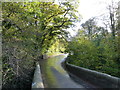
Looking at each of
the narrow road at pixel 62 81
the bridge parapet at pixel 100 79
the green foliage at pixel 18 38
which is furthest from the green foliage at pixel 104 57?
the green foliage at pixel 18 38

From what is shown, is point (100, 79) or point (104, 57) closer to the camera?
point (100, 79)

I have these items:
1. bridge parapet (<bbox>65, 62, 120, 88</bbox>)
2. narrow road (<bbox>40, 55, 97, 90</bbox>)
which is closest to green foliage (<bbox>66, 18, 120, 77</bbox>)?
bridge parapet (<bbox>65, 62, 120, 88</bbox>)

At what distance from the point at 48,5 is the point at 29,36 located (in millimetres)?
7870

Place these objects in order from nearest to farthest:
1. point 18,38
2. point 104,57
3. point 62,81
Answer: point 18,38 < point 62,81 < point 104,57

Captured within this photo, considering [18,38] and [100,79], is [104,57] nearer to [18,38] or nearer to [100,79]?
[100,79]

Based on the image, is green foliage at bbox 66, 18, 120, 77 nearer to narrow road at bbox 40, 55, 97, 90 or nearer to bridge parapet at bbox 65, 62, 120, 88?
bridge parapet at bbox 65, 62, 120, 88

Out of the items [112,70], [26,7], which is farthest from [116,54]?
[26,7]

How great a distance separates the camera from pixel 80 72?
21.8 ft

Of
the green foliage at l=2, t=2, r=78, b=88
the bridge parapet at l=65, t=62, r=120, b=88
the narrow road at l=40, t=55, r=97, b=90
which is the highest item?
the green foliage at l=2, t=2, r=78, b=88

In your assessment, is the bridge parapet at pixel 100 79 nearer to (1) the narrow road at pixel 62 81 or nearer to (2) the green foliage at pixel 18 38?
(1) the narrow road at pixel 62 81

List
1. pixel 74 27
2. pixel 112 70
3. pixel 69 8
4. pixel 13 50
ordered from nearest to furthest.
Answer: pixel 13 50
pixel 112 70
pixel 69 8
pixel 74 27

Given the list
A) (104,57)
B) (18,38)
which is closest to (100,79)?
(104,57)

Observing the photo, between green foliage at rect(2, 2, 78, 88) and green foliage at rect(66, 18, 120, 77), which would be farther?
green foliage at rect(66, 18, 120, 77)

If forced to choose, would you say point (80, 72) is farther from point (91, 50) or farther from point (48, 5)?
point (48, 5)
